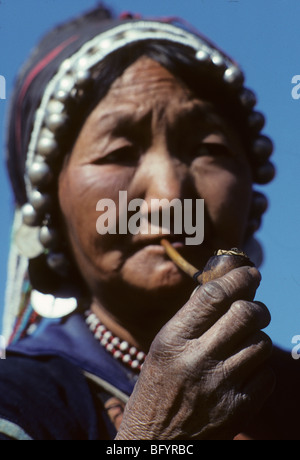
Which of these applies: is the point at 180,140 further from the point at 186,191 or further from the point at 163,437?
the point at 163,437

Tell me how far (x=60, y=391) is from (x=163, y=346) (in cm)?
59

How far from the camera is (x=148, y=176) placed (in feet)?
6.13

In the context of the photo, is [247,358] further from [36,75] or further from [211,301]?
[36,75]

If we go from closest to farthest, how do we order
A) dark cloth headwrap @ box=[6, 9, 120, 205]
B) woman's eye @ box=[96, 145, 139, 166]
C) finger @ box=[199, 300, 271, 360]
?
finger @ box=[199, 300, 271, 360] < woman's eye @ box=[96, 145, 139, 166] < dark cloth headwrap @ box=[6, 9, 120, 205]

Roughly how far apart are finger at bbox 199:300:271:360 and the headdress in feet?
2.86

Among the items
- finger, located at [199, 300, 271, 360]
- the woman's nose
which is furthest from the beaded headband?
finger, located at [199, 300, 271, 360]

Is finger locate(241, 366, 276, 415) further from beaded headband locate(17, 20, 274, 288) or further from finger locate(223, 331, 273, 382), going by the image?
beaded headband locate(17, 20, 274, 288)

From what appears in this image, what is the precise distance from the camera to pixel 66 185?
203 centimetres

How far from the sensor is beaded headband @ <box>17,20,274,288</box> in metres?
2.05

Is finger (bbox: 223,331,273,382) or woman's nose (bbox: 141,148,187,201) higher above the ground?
woman's nose (bbox: 141,148,187,201)

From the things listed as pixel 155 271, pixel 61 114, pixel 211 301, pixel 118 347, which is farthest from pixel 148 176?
pixel 211 301

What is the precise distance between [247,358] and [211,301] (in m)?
0.12

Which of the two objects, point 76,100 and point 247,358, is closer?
point 247,358

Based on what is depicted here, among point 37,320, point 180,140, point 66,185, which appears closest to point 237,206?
point 180,140
